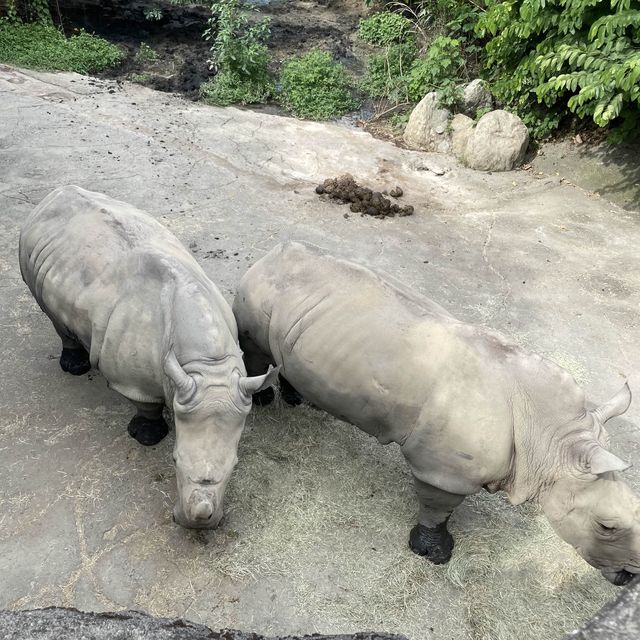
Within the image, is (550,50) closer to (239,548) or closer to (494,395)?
(494,395)

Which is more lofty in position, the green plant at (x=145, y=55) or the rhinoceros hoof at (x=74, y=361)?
the green plant at (x=145, y=55)

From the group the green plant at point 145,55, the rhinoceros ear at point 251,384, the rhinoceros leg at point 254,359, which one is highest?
the rhinoceros ear at point 251,384

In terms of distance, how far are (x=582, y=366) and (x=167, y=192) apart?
5.48m

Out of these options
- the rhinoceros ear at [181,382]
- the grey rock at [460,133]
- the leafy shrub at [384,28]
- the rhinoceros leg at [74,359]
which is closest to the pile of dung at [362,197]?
the grey rock at [460,133]

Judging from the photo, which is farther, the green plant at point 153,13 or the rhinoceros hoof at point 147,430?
the green plant at point 153,13

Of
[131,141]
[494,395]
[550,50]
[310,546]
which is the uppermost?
[550,50]

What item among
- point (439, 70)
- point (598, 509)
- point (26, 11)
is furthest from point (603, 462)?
point (26, 11)

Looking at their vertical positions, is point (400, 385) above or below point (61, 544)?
above

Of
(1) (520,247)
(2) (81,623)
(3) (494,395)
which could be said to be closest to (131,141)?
(1) (520,247)

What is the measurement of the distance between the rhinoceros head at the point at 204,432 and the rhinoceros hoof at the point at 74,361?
2034mm

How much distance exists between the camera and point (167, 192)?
820cm

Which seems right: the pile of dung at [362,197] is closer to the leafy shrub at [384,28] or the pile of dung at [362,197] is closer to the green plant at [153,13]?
the leafy shrub at [384,28]

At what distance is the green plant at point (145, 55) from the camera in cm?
1301

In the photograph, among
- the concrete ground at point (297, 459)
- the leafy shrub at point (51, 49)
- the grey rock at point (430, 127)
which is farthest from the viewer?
the leafy shrub at point (51, 49)
